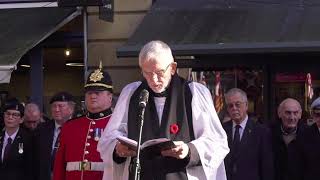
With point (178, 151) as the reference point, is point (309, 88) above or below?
above

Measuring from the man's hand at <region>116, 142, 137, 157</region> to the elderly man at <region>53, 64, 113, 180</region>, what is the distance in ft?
4.82

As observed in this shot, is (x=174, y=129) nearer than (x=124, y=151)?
No

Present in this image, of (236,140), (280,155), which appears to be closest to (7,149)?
(236,140)

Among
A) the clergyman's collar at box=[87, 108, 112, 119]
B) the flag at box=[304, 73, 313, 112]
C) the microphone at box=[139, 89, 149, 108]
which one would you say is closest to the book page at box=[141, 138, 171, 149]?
the microphone at box=[139, 89, 149, 108]

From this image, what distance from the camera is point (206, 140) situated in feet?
14.8

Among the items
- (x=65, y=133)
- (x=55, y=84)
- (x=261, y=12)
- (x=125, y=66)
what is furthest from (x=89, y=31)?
(x=65, y=133)

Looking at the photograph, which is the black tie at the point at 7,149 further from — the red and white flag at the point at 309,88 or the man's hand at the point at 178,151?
the man's hand at the point at 178,151

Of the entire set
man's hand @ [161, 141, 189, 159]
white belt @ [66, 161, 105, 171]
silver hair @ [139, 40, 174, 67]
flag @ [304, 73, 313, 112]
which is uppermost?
flag @ [304, 73, 313, 112]

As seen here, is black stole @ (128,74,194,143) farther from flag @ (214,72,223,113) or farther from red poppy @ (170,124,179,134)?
flag @ (214,72,223,113)

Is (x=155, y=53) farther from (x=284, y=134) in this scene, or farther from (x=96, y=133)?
(x=284, y=134)

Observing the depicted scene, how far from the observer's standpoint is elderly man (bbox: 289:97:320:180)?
6859mm

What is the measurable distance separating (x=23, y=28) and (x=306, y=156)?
4175 mm

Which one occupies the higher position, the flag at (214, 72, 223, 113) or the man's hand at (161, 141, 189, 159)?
the flag at (214, 72, 223, 113)

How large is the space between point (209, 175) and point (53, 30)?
5.10m
